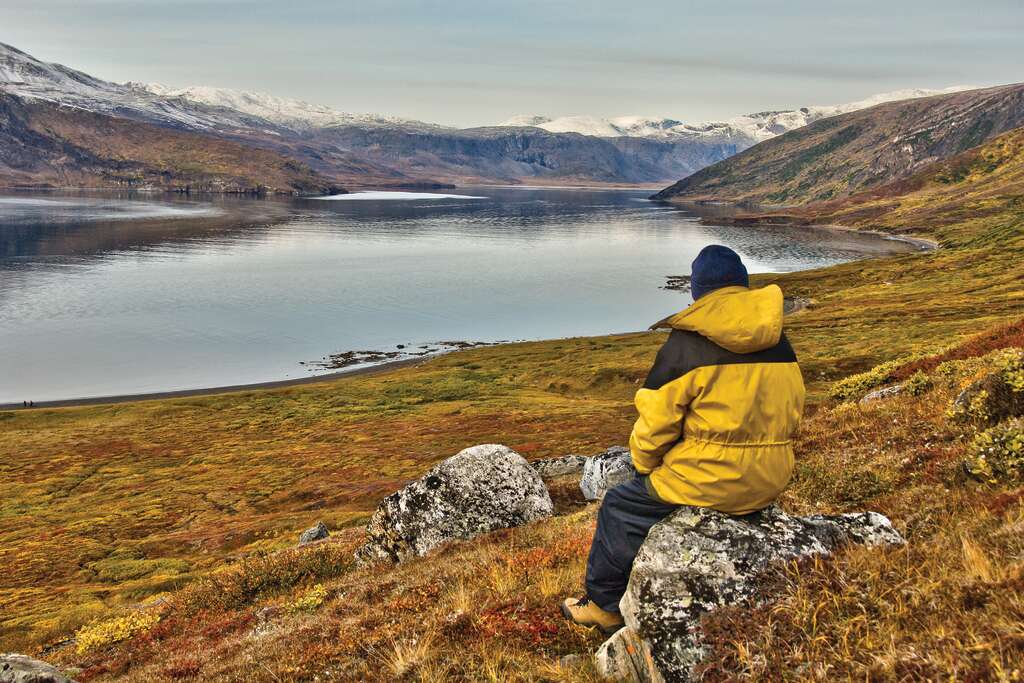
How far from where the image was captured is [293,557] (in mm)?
17000

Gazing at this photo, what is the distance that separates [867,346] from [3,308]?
4575 inches

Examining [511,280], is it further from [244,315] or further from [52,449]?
[52,449]

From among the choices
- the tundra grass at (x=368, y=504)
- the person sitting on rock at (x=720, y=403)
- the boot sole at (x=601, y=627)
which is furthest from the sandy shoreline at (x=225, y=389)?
the person sitting on rock at (x=720, y=403)

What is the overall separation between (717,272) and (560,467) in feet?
55.0

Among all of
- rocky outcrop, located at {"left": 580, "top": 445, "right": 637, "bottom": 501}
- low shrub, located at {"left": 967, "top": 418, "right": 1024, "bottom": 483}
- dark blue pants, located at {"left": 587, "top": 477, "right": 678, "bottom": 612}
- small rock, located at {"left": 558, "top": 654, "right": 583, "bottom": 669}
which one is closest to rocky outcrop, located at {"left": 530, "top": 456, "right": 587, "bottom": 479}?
rocky outcrop, located at {"left": 580, "top": 445, "right": 637, "bottom": 501}

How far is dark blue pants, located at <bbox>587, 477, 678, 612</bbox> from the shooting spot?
21.9 ft

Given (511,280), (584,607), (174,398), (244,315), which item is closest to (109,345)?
(244,315)

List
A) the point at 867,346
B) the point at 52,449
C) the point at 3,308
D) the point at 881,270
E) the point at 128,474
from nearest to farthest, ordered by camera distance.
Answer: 1. the point at 128,474
2. the point at 52,449
3. the point at 867,346
4. the point at 3,308
5. the point at 881,270

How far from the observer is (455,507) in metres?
15.8

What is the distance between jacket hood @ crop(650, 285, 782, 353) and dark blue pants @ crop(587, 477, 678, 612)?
182 centimetres

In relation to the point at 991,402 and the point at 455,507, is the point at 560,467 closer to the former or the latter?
the point at 455,507

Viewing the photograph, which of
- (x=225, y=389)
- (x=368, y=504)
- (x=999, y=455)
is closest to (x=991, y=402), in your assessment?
(x=999, y=455)

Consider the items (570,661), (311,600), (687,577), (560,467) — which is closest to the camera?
(687,577)

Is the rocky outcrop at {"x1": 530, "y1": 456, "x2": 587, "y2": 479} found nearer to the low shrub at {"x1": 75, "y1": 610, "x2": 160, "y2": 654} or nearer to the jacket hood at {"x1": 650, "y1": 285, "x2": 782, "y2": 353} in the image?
the low shrub at {"x1": 75, "y1": 610, "x2": 160, "y2": 654}
